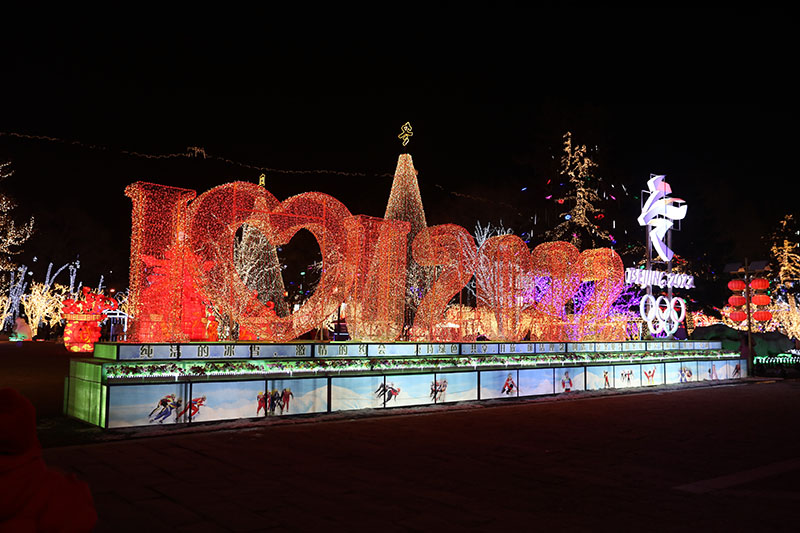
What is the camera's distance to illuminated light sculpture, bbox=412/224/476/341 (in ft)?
45.2

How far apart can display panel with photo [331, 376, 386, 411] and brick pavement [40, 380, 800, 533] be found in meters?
0.59

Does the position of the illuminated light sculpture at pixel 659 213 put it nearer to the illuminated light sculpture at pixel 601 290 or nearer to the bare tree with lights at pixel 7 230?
the illuminated light sculpture at pixel 601 290

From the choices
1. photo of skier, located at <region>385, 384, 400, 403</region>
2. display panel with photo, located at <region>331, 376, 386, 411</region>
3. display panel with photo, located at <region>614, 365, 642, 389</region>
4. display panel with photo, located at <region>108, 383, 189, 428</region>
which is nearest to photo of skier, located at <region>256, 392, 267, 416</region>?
display panel with photo, located at <region>108, 383, 189, 428</region>

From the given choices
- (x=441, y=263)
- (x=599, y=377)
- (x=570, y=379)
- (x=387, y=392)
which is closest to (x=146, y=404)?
(x=387, y=392)

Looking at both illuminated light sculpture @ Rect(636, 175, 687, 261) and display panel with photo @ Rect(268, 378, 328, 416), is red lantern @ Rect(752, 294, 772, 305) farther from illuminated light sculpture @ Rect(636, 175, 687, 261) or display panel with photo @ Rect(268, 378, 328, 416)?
display panel with photo @ Rect(268, 378, 328, 416)

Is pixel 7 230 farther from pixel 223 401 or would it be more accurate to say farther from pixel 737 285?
pixel 737 285

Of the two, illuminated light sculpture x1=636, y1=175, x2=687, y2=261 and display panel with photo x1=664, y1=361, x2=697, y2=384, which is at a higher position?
illuminated light sculpture x1=636, y1=175, x2=687, y2=261

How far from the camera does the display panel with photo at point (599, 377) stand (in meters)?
15.9

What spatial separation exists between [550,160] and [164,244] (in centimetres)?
3211

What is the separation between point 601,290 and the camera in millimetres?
17609

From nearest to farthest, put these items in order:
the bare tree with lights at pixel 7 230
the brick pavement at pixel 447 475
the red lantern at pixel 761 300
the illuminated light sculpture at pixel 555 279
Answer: the brick pavement at pixel 447 475
the illuminated light sculpture at pixel 555 279
the red lantern at pixel 761 300
the bare tree with lights at pixel 7 230

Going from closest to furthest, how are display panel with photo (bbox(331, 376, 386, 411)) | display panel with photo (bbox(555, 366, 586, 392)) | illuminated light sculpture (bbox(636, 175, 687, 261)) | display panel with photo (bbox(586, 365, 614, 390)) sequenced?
display panel with photo (bbox(331, 376, 386, 411)) < display panel with photo (bbox(555, 366, 586, 392)) < display panel with photo (bbox(586, 365, 614, 390)) < illuminated light sculpture (bbox(636, 175, 687, 261))

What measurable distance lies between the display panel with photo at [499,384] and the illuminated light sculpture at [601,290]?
451cm

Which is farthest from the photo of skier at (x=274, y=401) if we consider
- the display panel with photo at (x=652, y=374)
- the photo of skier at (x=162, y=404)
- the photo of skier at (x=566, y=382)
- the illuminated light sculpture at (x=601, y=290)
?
the display panel with photo at (x=652, y=374)
